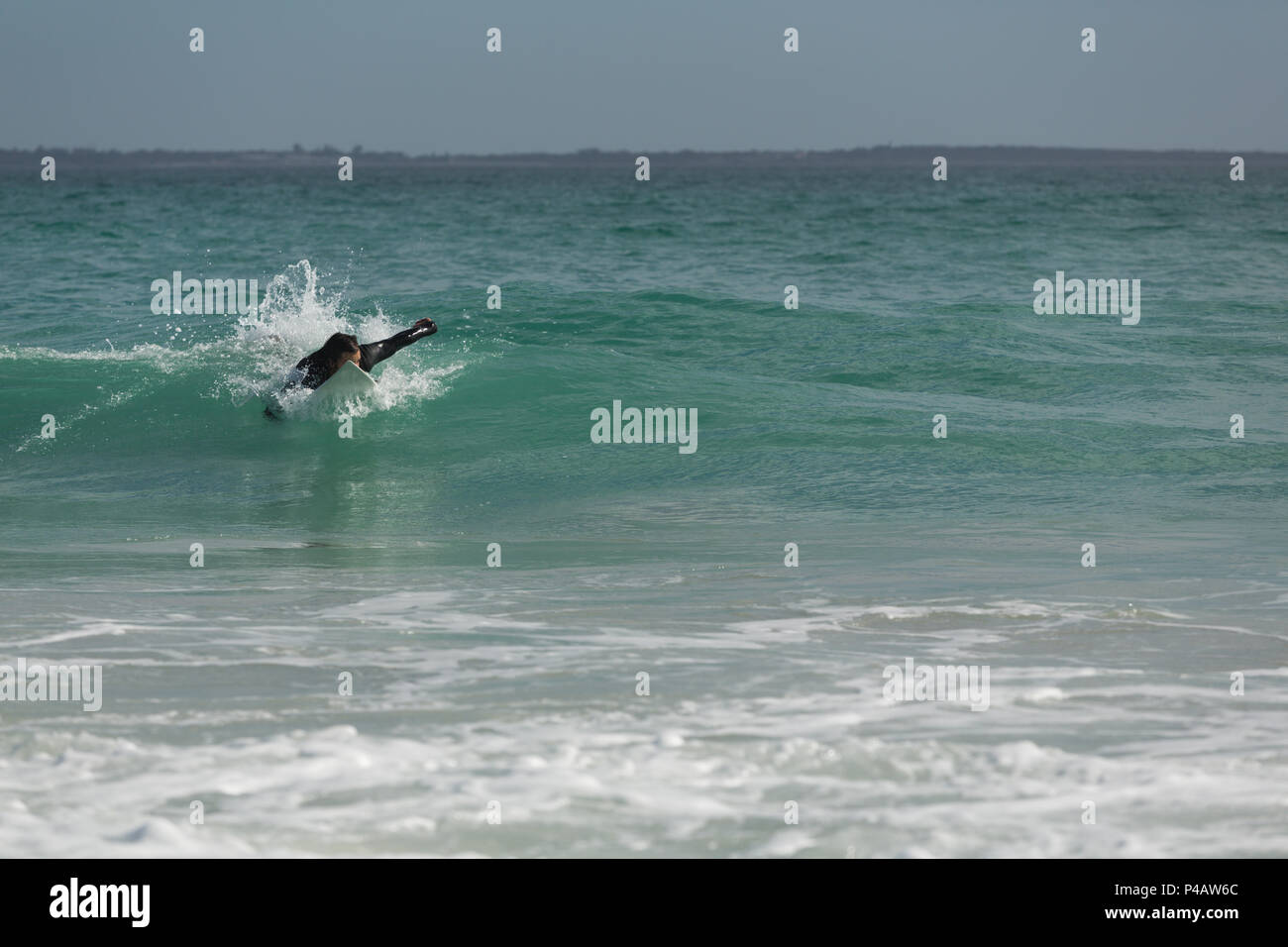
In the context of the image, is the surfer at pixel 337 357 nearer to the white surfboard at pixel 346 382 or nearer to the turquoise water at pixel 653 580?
the white surfboard at pixel 346 382

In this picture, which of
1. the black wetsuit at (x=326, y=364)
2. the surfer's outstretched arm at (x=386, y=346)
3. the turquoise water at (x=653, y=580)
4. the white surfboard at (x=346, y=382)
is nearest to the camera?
the turquoise water at (x=653, y=580)

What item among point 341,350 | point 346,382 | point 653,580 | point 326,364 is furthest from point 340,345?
point 653,580

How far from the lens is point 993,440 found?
1283cm

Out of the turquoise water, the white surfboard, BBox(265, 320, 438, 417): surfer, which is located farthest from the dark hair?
the turquoise water

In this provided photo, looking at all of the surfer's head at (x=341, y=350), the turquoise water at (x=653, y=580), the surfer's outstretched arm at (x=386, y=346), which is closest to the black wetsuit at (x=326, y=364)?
the surfer's outstretched arm at (x=386, y=346)

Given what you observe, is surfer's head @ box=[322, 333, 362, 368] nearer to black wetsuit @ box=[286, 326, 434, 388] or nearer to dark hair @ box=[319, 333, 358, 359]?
dark hair @ box=[319, 333, 358, 359]

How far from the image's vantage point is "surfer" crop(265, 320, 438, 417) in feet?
42.6

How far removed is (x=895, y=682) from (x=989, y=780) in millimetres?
1074

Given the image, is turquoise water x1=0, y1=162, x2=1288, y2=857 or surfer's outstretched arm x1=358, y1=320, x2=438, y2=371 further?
surfer's outstretched arm x1=358, y1=320, x2=438, y2=371

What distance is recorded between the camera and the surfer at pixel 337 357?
1298cm

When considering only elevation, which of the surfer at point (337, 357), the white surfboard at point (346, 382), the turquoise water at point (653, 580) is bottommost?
the turquoise water at point (653, 580)

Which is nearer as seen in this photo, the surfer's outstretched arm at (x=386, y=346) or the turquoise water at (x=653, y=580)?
the turquoise water at (x=653, y=580)
